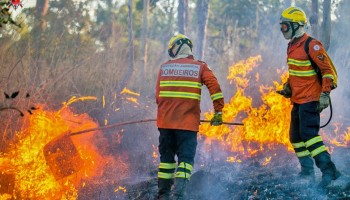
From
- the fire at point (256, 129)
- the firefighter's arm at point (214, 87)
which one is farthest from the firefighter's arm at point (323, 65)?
the fire at point (256, 129)

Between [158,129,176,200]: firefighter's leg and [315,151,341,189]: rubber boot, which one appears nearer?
[315,151,341,189]: rubber boot

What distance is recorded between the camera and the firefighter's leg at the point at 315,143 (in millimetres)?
5711

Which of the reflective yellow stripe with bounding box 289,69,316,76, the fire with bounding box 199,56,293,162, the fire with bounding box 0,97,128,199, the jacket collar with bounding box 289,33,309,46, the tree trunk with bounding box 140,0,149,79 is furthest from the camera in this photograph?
the tree trunk with bounding box 140,0,149,79

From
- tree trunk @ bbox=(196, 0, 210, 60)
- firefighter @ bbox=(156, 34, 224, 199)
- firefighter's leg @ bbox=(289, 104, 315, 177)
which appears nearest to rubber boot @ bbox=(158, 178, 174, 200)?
firefighter @ bbox=(156, 34, 224, 199)

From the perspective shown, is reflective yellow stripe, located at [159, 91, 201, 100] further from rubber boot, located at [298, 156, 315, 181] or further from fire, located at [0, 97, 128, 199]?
fire, located at [0, 97, 128, 199]

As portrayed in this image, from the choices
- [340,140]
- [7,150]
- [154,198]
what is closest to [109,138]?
[7,150]

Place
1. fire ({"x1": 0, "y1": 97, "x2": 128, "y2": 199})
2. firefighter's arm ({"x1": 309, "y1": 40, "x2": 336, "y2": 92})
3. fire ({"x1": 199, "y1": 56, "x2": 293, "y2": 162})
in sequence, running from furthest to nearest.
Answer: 1. fire ({"x1": 199, "y1": 56, "x2": 293, "y2": 162})
2. fire ({"x1": 0, "y1": 97, "x2": 128, "y2": 199})
3. firefighter's arm ({"x1": 309, "y1": 40, "x2": 336, "y2": 92})

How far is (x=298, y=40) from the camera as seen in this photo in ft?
19.8

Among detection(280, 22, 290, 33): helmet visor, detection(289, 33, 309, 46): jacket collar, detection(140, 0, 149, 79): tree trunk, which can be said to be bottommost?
detection(289, 33, 309, 46): jacket collar

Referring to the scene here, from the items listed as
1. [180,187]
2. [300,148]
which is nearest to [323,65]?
[300,148]

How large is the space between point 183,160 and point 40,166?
2.45 meters

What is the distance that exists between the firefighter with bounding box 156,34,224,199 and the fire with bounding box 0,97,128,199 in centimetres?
175

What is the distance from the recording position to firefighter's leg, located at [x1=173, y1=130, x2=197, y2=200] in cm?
571

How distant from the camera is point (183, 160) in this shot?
18.9 feet
